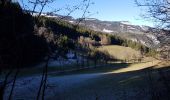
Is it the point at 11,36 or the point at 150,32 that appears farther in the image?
the point at 150,32

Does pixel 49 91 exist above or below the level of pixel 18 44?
below

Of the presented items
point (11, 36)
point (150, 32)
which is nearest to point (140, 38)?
point (150, 32)

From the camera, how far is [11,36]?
37.2ft

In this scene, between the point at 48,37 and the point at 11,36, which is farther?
the point at 48,37

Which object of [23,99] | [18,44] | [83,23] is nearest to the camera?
[18,44]

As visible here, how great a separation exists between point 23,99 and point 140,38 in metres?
17.0

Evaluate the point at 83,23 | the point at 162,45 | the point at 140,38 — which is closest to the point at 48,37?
the point at 83,23

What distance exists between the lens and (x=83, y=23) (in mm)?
14062

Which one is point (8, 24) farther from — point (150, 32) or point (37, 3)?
point (150, 32)

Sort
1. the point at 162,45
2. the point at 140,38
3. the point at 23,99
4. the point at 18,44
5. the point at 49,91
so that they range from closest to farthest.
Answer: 1. the point at 18,44
2. the point at 162,45
3. the point at 140,38
4. the point at 23,99
5. the point at 49,91

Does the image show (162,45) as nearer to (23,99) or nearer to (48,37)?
(48,37)

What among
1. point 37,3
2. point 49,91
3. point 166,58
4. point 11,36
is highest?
point 37,3

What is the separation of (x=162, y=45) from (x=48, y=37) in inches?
176

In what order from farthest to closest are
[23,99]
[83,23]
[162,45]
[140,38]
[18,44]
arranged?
[23,99]
[83,23]
[140,38]
[162,45]
[18,44]
